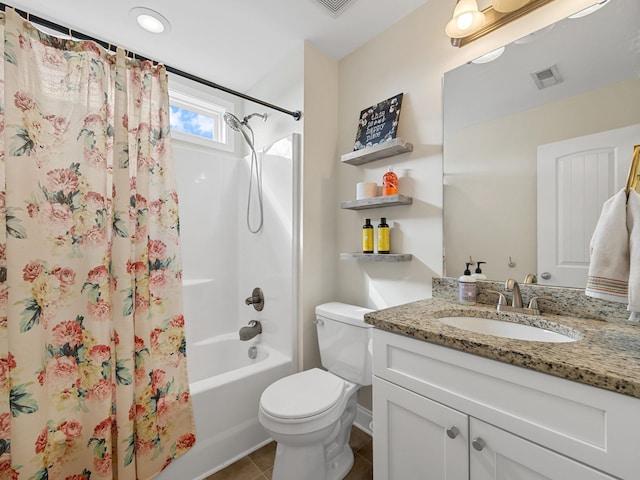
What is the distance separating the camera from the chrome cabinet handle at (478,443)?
80cm

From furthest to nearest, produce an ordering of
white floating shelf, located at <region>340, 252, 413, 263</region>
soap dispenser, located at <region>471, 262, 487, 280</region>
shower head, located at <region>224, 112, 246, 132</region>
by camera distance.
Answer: shower head, located at <region>224, 112, 246, 132</region>
white floating shelf, located at <region>340, 252, 413, 263</region>
soap dispenser, located at <region>471, 262, 487, 280</region>

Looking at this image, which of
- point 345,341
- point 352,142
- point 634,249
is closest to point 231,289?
point 345,341

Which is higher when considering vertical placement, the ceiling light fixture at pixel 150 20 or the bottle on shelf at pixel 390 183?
the ceiling light fixture at pixel 150 20

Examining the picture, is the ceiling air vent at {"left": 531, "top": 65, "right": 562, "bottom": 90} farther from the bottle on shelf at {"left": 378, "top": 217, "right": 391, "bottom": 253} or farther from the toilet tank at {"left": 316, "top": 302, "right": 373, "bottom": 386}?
the toilet tank at {"left": 316, "top": 302, "right": 373, "bottom": 386}

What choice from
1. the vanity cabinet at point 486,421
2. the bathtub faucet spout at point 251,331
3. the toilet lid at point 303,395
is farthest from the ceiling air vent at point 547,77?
the bathtub faucet spout at point 251,331

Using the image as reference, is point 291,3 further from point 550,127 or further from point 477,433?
point 477,433

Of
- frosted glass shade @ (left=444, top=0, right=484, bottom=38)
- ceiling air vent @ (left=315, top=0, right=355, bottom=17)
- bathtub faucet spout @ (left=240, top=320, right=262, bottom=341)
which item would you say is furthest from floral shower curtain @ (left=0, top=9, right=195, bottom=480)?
frosted glass shade @ (left=444, top=0, right=484, bottom=38)

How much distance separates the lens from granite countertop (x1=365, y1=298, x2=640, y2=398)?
0.63 metres

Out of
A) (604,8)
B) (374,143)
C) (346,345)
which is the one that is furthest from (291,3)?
(346,345)

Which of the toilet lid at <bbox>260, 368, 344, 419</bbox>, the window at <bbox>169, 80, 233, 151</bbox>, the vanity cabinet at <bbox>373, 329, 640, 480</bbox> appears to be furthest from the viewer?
the window at <bbox>169, 80, 233, 151</bbox>

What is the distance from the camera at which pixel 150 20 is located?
169cm

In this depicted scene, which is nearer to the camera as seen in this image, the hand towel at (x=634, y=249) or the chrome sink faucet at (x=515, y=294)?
the hand towel at (x=634, y=249)

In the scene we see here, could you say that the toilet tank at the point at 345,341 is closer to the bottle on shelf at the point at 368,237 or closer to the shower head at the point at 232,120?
the bottle on shelf at the point at 368,237

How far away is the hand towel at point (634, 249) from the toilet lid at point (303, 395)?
3.56ft
